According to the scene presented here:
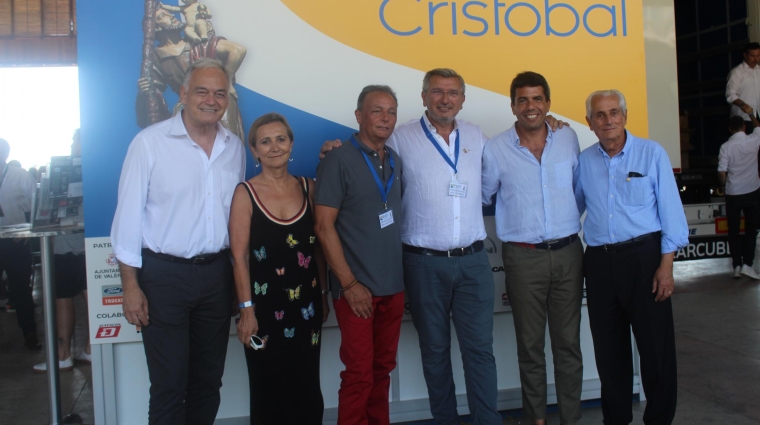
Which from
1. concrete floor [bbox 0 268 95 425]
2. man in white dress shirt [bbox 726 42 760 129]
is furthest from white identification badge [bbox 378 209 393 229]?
man in white dress shirt [bbox 726 42 760 129]

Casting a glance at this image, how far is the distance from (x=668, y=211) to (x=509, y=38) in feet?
4.11

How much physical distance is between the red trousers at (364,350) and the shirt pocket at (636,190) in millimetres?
1101

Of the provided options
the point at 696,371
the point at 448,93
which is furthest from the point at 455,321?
the point at 696,371

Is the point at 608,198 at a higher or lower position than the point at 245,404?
higher

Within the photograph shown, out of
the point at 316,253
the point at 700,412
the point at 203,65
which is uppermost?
the point at 203,65

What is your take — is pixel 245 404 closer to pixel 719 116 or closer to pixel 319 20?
pixel 319 20

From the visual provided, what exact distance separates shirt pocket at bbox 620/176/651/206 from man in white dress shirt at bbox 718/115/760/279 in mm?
5003

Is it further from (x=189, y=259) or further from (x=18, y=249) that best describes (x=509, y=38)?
(x=18, y=249)

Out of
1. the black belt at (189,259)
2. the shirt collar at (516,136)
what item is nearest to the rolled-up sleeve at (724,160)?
the shirt collar at (516,136)

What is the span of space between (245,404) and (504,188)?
1.72m

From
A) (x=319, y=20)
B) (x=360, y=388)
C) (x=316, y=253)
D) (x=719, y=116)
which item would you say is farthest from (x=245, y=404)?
(x=719, y=116)

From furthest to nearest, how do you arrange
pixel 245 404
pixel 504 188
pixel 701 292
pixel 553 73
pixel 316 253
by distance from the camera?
pixel 701 292 → pixel 553 73 → pixel 245 404 → pixel 504 188 → pixel 316 253

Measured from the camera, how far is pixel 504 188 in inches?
110

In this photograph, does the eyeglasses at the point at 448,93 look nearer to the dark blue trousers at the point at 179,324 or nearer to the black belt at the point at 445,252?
Answer: the black belt at the point at 445,252
